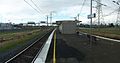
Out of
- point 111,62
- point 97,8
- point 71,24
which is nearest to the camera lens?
point 111,62

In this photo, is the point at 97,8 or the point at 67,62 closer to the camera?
the point at 67,62

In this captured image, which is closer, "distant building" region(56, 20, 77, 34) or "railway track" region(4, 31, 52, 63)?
"railway track" region(4, 31, 52, 63)

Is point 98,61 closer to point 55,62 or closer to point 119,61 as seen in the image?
point 119,61

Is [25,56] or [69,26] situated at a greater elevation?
[69,26]

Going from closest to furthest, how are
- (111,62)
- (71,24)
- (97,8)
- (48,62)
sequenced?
1. (111,62)
2. (48,62)
3. (71,24)
4. (97,8)

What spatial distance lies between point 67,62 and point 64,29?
5523 cm

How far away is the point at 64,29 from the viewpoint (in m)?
70.4

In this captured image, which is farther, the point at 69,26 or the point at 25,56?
the point at 69,26

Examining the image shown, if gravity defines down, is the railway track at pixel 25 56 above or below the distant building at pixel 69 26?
below

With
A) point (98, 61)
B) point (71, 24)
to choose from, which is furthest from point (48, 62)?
point (71, 24)

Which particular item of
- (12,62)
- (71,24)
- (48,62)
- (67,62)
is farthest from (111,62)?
(71,24)

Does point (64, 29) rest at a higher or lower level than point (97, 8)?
lower

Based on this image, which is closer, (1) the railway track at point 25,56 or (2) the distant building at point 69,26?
(1) the railway track at point 25,56

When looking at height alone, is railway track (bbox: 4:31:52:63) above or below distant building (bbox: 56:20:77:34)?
below
